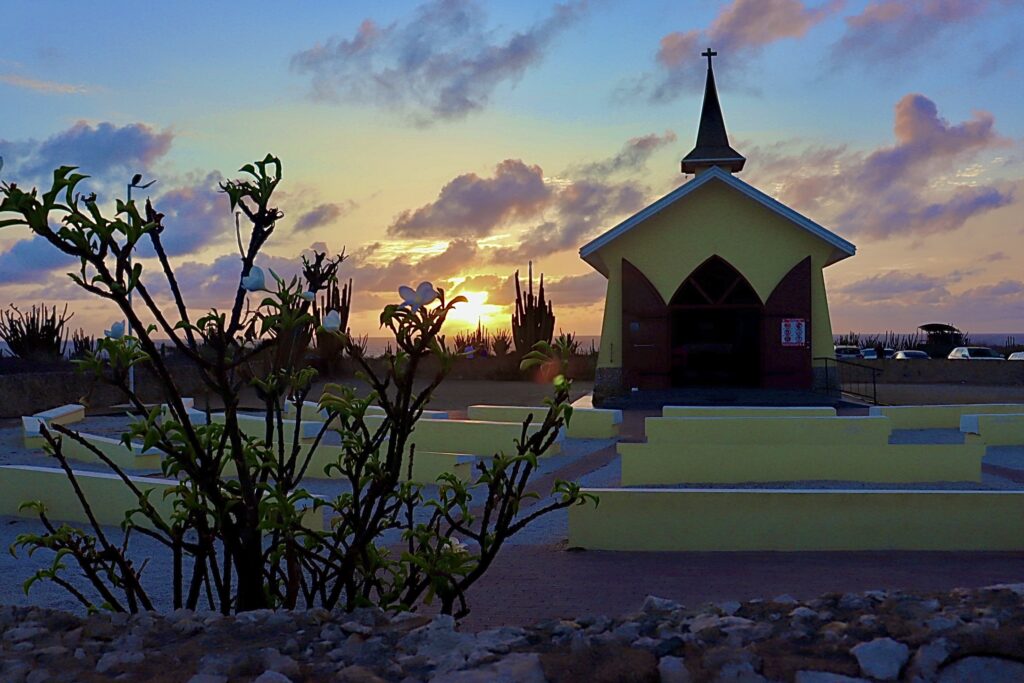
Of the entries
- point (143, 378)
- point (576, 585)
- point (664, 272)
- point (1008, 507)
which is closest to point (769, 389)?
point (664, 272)

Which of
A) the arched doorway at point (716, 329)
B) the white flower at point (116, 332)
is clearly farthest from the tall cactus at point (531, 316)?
the white flower at point (116, 332)

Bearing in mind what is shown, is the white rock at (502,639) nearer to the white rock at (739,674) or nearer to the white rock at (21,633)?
the white rock at (739,674)

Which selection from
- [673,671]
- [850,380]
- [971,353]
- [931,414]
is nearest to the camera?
[673,671]

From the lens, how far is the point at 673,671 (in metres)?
2.85

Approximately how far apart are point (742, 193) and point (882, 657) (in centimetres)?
1956

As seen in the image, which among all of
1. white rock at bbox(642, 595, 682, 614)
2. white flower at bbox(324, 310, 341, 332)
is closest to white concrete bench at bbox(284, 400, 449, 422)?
white flower at bbox(324, 310, 341, 332)

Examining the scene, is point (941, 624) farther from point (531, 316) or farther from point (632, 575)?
point (531, 316)

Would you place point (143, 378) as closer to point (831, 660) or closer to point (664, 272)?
point (664, 272)

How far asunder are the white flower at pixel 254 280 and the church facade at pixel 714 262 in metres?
18.0

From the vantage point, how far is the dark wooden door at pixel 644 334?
21.6 metres

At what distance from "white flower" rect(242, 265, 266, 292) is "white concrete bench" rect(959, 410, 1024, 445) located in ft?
44.3

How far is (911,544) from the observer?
757 cm

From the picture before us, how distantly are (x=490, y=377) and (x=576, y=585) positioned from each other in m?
29.4

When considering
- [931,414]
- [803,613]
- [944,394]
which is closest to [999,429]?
[931,414]
